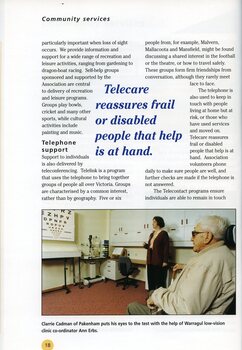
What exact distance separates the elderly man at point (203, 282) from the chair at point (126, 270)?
69 millimetres

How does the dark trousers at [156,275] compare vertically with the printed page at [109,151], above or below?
below

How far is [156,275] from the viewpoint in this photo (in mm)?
914

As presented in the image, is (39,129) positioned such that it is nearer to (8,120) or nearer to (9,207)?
(8,120)

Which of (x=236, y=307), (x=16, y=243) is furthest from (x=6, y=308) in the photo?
(x=236, y=307)

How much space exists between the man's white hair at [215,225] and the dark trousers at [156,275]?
7.4 inches

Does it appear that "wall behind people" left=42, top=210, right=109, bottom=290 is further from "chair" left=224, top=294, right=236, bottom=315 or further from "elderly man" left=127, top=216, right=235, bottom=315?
"chair" left=224, top=294, right=236, bottom=315

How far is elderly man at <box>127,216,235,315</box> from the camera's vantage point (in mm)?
894

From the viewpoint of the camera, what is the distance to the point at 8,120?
0.91m

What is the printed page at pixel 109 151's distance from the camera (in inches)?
35.6

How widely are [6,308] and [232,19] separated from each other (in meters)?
1.17

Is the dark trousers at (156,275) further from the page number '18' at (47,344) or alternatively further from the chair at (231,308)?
the page number '18' at (47,344)

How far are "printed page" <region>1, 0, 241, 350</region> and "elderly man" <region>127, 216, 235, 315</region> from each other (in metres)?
0.02

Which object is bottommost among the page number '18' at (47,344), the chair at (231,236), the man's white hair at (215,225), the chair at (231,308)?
the page number '18' at (47,344)

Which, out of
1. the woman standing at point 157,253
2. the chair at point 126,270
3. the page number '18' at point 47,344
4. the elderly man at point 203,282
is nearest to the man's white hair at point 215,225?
the elderly man at point 203,282
